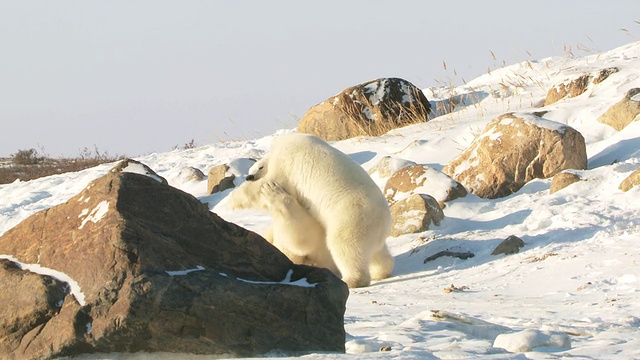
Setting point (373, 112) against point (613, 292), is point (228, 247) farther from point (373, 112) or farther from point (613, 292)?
point (373, 112)

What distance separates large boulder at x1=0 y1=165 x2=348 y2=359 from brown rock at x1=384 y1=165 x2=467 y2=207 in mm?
6133

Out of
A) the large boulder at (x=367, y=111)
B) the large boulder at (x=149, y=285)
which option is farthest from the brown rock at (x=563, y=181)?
the large boulder at (x=149, y=285)

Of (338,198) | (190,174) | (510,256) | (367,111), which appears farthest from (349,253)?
(367,111)

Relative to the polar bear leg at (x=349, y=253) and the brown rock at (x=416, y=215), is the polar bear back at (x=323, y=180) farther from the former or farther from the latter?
the brown rock at (x=416, y=215)

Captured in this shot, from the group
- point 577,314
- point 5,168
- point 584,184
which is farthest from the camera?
point 5,168

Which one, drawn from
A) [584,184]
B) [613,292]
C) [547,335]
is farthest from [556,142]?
[547,335]

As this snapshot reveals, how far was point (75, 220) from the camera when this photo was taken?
438 cm

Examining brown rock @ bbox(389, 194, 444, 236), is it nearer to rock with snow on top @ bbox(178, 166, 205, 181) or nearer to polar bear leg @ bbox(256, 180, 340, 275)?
polar bear leg @ bbox(256, 180, 340, 275)

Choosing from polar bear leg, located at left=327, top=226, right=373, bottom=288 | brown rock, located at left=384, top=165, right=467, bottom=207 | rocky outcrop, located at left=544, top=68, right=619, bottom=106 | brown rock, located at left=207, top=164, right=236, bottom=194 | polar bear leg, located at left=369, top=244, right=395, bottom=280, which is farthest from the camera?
rocky outcrop, located at left=544, top=68, right=619, bottom=106

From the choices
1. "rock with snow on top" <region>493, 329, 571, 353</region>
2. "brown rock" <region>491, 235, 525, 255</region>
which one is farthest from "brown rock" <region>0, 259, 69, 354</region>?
"brown rock" <region>491, 235, 525, 255</region>

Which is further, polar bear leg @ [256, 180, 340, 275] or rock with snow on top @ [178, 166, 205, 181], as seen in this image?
rock with snow on top @ [178, 166, 205, 181]

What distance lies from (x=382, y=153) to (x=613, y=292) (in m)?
7.58

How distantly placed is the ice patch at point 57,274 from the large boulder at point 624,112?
9620 millimetres

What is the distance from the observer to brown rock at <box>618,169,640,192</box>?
956cm
